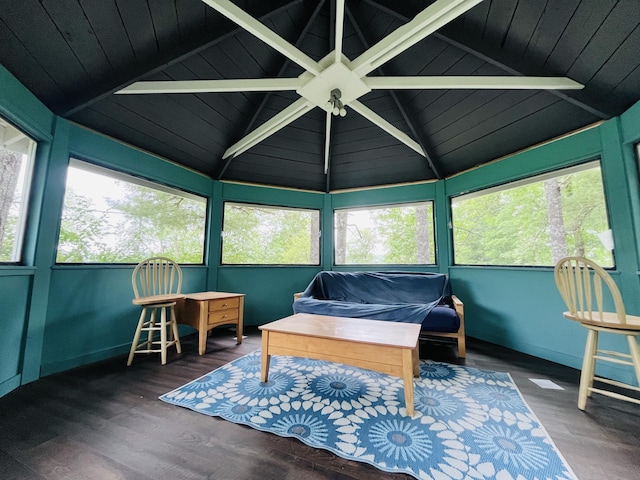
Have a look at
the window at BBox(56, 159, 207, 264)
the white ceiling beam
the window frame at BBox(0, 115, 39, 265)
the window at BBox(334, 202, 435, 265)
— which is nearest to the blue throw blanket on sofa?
the window at BBox(334, 202, 435, 265)

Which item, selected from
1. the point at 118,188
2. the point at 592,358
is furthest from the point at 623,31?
the point at 118,188

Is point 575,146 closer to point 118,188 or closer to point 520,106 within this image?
point 520,106

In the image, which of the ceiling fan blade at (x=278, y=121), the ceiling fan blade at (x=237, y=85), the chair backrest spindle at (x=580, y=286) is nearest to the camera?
the chair backrest spindle at (x=580, y=286)

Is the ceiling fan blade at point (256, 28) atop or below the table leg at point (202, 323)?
atop

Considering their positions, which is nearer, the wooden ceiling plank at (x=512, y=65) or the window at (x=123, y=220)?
the wooden ceiling plank at (x=512, y=65)

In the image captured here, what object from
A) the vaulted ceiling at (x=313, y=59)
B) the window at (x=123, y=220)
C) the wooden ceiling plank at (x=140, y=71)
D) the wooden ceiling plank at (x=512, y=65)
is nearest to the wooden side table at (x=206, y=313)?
the window at (x=123, y=220)

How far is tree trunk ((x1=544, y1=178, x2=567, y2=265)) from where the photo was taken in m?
2.62

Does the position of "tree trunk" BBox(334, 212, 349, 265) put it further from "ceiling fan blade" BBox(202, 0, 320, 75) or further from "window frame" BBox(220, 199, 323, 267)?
"ceiling fan blade" BBox(202, 0, 320, 75)

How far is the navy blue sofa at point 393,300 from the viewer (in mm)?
2619

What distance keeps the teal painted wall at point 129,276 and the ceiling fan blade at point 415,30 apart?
191 cm

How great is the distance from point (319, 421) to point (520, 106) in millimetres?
3432

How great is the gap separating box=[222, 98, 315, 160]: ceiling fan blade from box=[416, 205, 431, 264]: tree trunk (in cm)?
241

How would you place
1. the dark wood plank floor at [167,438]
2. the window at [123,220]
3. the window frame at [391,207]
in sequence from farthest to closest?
the window frame at [391,207], the window at [123,220], the dark wood plank floor at [167,438]

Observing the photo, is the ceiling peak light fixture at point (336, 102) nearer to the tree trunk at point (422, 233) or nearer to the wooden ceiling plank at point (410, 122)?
the wooden ceiling plank at point (410, 122)
